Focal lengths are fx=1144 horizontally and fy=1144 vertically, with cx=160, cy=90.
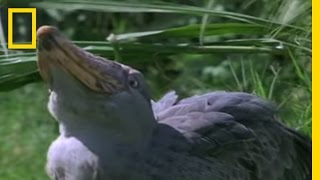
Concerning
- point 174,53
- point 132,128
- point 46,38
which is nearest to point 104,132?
point 132,128

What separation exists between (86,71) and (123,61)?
897 mm

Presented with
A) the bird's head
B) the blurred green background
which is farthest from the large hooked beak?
the blurred green background

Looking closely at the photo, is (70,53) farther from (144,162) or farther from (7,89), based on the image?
(7,89)

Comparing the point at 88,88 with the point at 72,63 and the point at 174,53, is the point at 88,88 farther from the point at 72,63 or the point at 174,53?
the point at 174,53

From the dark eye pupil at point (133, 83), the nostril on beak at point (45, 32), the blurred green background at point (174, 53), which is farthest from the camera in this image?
the blurred green background at point (174, 53)

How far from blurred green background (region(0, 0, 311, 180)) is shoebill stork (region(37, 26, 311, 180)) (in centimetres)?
48

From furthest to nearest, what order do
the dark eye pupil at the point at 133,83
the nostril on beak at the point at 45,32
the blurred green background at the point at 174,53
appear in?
the blurred green background at the point at 174,53 < the dark eye pupil at the point at 133,83 < the nostril on beak at the point at 45,32

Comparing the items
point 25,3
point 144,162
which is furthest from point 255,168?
point 25,3

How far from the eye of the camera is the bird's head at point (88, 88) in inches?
86.3

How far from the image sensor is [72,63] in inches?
86.7

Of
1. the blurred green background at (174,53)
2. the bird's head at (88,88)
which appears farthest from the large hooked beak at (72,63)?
the blurred green background at (174,53)

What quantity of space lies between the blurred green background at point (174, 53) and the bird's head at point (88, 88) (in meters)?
0.61

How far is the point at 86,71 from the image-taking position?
2.23 metres

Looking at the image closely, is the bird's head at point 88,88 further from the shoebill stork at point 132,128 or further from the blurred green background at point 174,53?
the blurred green background at point 174,53
